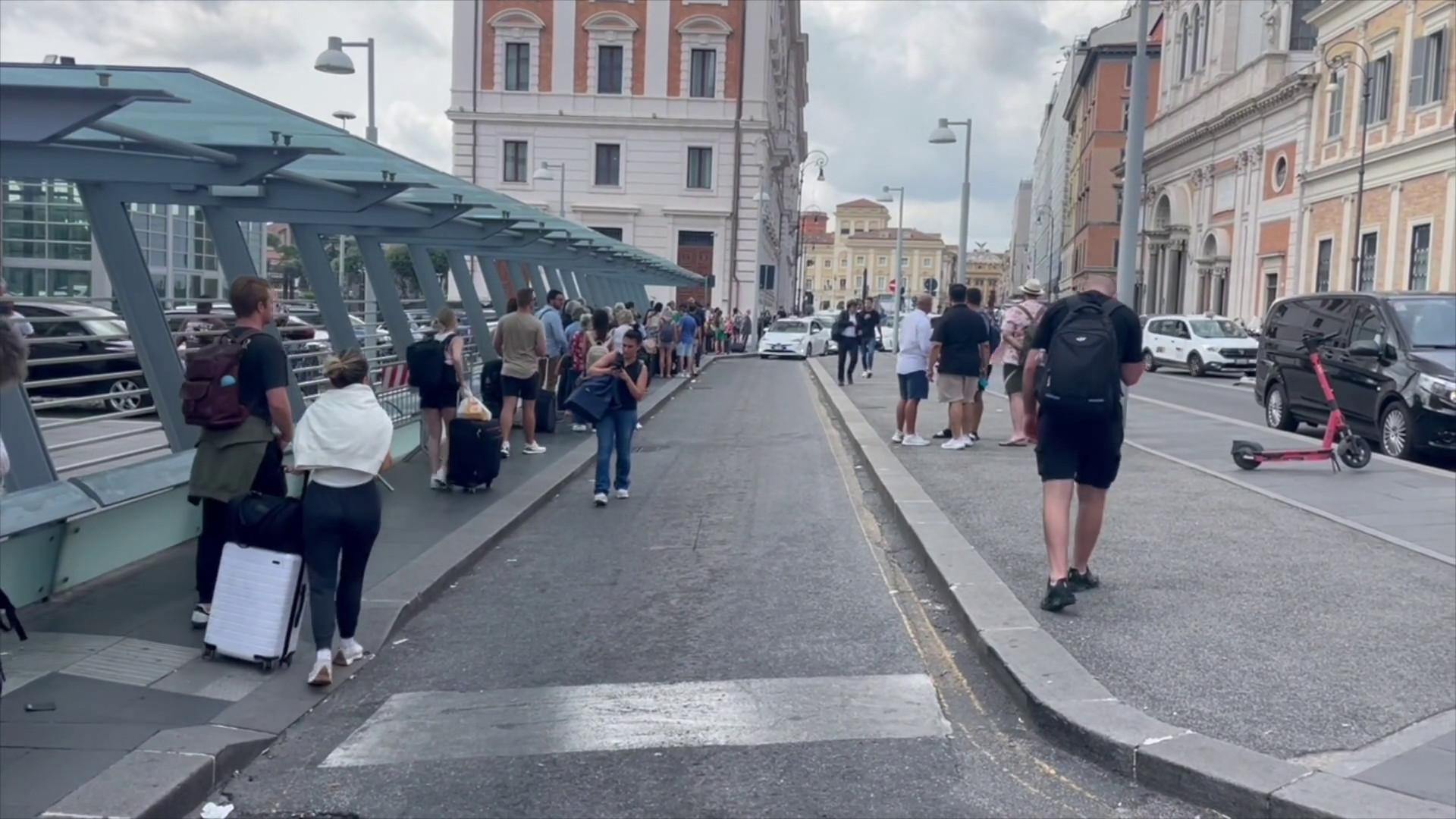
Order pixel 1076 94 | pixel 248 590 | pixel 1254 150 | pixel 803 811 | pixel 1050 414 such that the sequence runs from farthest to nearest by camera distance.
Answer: pixel 1076 94 → pixel 1254 150 → pixel 1050 414 → pixel 248 590 → pixel 803 811

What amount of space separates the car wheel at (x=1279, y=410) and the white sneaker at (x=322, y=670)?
50.9ft

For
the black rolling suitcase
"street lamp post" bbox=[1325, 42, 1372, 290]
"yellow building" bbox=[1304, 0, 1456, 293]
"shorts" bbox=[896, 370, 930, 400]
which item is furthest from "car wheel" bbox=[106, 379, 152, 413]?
"street lamp post" bbox=[1325, 42, 1372, 290]

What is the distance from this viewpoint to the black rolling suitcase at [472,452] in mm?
12031

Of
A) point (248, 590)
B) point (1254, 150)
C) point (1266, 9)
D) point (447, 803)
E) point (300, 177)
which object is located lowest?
point (447, 803)

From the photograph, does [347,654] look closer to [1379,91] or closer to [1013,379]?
[1013,379]

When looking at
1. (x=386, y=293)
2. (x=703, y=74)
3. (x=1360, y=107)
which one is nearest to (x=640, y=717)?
(x=386, y=293)

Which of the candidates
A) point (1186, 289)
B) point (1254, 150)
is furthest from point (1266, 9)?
point (1186, 289)

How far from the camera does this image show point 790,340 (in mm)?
46875

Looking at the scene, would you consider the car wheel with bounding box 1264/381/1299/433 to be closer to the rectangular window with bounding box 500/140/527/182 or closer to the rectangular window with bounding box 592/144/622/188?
the rectangular window with bounding box 592/144/622/188

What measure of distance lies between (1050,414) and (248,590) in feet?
13.8

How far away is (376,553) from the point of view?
947 centimetres

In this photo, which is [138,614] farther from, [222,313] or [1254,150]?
[1254,150]

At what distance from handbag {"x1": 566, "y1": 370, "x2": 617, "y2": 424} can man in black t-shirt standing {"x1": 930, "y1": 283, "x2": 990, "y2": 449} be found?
481cm

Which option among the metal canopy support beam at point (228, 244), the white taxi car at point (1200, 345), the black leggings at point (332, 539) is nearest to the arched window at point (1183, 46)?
the white taxi car at point (1200, 345)
